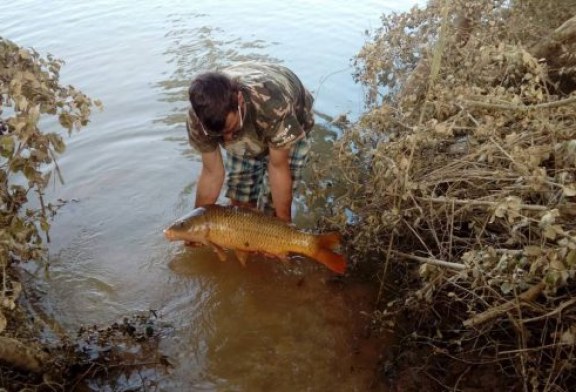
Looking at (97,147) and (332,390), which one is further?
(97,147)

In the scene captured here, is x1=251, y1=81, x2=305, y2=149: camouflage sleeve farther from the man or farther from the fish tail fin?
the fish tail fin

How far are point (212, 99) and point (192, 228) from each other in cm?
96

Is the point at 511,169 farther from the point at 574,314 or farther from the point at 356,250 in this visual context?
the point at 356,250

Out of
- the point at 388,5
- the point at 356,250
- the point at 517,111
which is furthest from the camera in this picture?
the point at 388,5

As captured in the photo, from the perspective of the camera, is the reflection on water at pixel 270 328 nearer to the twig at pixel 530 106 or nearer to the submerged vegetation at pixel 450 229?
the submerged vegetation at pixel 450 229

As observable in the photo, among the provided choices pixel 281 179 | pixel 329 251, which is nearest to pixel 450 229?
pixel 329 251

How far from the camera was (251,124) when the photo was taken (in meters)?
3.62

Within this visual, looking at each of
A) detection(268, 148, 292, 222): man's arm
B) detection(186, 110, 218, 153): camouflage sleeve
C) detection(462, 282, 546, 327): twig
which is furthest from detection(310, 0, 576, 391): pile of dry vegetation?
detection(186, 110, 218, 153): camouflage sleeve

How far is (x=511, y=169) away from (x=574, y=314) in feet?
2.87

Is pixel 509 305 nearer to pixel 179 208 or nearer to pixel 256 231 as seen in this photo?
pixel 256 231

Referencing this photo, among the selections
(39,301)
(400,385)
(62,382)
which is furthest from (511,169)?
(39,301)

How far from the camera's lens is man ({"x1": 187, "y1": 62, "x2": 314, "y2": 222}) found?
10.0 ft

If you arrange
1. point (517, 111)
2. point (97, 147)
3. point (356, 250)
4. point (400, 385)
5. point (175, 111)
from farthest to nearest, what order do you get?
point (175, 111) < point (97, 147) < point (356, 250) < point (400, 385) < point (517, 111)

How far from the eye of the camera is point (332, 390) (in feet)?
10.6
